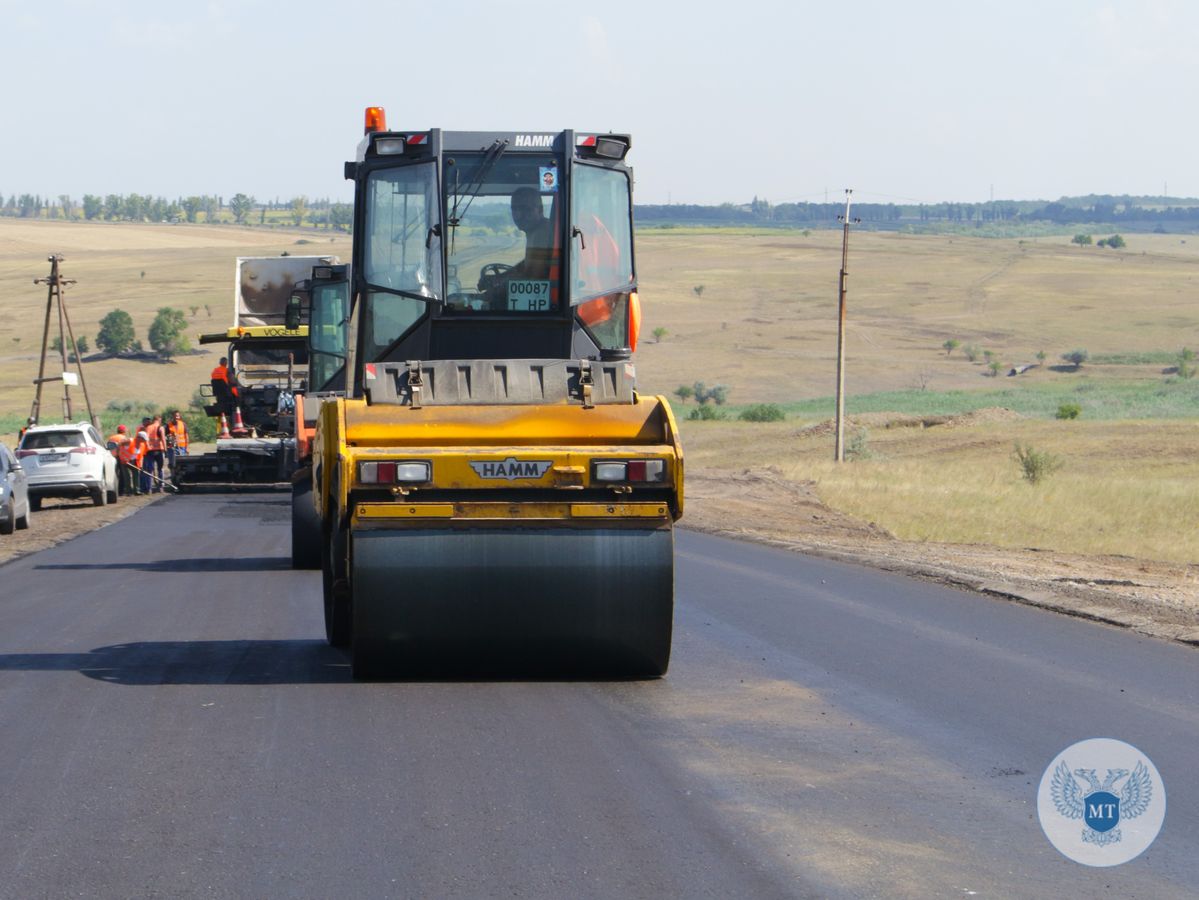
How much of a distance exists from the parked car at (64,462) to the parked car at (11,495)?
438 cm

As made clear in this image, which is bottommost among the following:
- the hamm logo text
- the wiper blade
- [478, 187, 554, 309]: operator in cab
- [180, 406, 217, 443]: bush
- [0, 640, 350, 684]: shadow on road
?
[180, 406, 217, 443]: bush

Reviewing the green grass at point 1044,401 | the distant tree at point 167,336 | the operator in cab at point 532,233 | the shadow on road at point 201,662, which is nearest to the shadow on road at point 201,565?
the shadow on road at point 201,662

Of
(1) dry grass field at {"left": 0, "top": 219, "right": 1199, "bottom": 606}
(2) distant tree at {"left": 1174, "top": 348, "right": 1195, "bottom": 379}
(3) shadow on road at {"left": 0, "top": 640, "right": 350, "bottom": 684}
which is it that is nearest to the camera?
(3) shadow on road at {"left": 0, "top": 640, "right": 350, "bottom": 684}

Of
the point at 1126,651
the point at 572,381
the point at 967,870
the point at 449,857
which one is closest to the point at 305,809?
the point at 449,857

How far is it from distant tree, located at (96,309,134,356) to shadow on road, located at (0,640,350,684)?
97879 mm

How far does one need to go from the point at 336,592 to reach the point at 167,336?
3841 inches

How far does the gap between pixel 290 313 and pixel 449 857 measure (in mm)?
10435

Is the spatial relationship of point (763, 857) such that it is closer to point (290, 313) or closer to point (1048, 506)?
point (290, 313)

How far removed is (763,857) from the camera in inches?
232

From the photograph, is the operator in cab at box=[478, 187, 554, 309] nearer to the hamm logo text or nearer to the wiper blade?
the wiper blade

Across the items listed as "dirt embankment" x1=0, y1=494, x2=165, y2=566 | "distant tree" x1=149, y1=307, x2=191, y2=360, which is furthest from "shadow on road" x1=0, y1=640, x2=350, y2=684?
"distant tree" x1=149, y1=307, x2=191, y2=360

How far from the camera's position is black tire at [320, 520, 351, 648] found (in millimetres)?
9703

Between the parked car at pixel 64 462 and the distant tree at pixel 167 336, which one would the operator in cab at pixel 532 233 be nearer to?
the parked car at pixel 64 462

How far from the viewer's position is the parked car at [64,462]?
94.4ft
